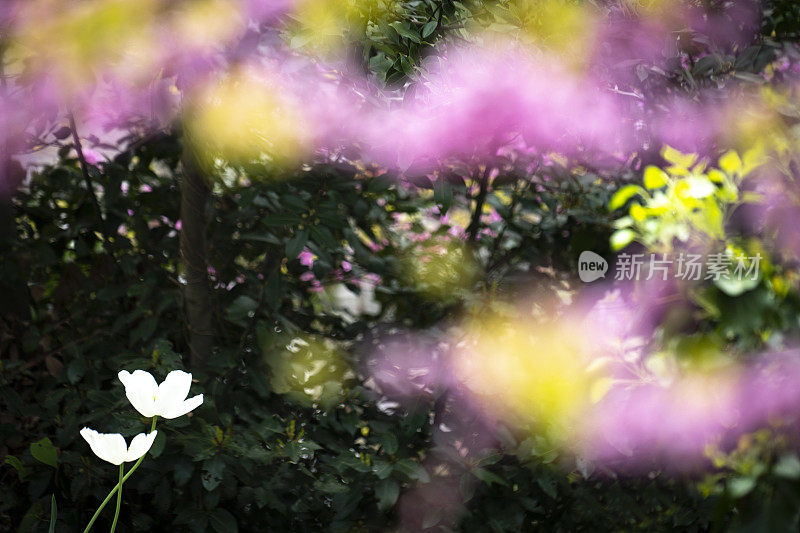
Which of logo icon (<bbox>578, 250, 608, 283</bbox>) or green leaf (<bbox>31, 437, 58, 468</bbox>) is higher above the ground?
green leaf (<bbox>31, 437, 58, 468</bbox>)

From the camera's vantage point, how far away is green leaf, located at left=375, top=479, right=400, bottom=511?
50.0 inches

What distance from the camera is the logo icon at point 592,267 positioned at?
1489 mm

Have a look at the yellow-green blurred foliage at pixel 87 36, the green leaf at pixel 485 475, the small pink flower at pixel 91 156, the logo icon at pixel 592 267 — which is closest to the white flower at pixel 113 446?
the yellow-green blurred foliage at pixel 87 36

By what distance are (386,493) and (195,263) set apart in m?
0.60

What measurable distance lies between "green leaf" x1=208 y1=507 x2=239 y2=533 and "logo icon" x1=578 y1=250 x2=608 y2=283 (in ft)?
2.76

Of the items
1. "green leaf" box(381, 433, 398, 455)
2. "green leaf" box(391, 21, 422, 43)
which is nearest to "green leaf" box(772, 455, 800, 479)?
"green leaf" box(391, 21, 422, 43)

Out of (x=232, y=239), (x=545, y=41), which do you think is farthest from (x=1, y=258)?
(x=545, y=41)

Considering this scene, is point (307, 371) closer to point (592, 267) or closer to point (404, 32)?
point (592, 267)

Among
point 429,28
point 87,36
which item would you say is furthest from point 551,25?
point 87,36

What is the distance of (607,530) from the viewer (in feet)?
5.08

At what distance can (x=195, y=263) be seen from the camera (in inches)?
57.9

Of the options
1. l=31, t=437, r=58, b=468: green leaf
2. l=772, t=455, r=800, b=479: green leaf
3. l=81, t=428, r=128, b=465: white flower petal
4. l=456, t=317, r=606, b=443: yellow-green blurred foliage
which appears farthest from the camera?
l=456, t=317, r=606, b=443: yellow-green blurred foliage

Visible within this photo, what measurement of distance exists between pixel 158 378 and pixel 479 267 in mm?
690

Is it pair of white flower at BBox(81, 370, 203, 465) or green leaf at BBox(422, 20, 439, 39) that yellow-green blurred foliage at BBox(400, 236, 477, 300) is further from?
pair of white flower at BBox(81, 370, 203, 465)
